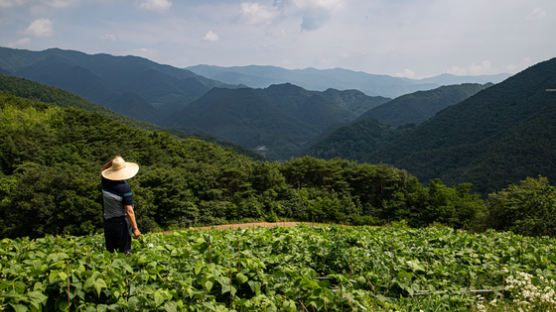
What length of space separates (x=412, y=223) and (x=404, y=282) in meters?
27.8

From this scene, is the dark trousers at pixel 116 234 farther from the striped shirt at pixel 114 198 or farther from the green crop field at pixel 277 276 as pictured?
the green crop field at pixel 277 276

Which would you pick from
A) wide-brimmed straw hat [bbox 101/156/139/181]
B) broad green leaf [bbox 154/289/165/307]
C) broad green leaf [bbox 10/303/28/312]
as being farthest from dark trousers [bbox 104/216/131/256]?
broad green leaf [bbox 154/289/165/307]

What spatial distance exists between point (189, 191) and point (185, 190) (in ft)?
1.68

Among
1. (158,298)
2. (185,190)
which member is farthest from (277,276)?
(185,190)

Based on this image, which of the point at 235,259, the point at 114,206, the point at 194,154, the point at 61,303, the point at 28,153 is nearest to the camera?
the point at 61,303

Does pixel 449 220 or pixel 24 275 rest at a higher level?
pixel 24 275

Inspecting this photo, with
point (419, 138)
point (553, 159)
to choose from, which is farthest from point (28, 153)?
point (419, 138)

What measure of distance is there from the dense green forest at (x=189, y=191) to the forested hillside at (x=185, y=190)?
9 cm

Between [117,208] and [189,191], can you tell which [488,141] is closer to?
[189,191]

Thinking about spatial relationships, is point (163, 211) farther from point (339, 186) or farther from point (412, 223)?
point (412, 223)

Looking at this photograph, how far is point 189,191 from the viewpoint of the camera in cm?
3141

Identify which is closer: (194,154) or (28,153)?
(28,153)

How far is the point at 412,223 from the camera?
29.3 meters

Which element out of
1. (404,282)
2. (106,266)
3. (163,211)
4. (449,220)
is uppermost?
(106,266)
